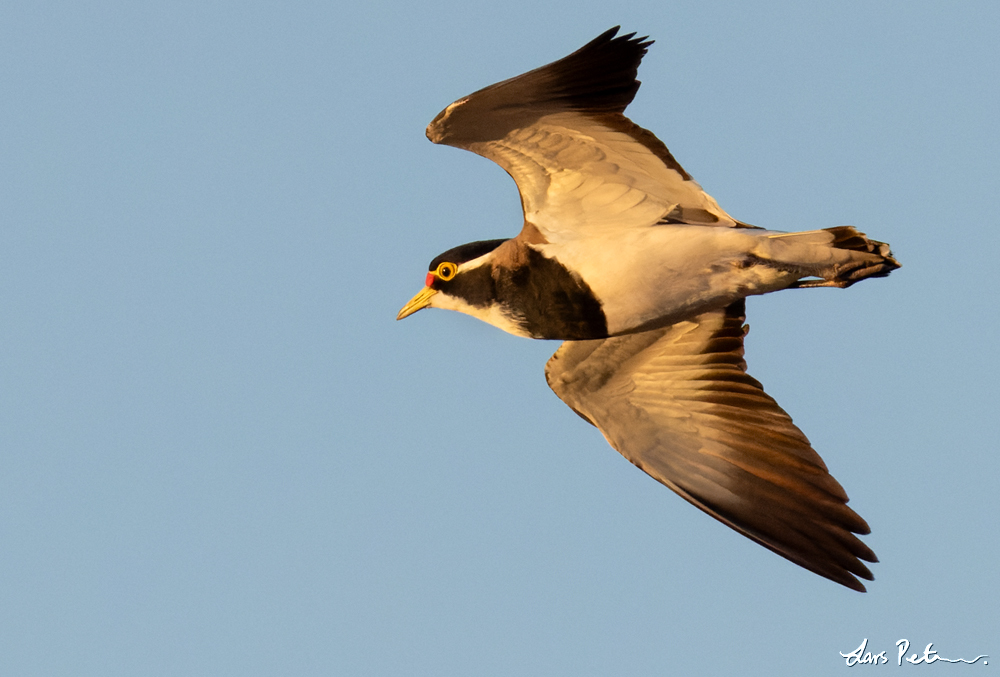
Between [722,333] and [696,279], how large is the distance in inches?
57.4

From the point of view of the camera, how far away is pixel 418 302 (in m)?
9.30

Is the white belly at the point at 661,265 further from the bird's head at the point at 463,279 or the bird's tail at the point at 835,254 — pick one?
the bird's head at the point at 463,279

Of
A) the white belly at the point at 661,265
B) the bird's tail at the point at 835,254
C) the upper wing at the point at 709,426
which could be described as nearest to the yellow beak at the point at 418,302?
the white belly at the point at 661,265

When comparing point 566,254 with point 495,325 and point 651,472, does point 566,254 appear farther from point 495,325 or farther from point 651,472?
point 651,472

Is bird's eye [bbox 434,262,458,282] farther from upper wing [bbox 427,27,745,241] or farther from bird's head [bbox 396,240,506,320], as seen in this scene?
upper wing [bbox 427,27,745,241]

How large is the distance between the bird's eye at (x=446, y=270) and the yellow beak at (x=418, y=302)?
0.15m

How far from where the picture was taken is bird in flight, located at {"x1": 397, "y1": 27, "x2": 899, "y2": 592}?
8109mm

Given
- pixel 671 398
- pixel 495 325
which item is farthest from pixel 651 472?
pixel 495 325

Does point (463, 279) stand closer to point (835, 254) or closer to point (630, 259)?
point (630, 259)

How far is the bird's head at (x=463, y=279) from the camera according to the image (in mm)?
8852

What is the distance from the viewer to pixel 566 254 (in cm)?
866

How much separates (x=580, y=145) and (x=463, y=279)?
1.39m

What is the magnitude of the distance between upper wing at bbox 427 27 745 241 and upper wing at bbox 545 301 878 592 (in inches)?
59.4

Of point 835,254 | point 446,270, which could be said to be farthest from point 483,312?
point 835,254
